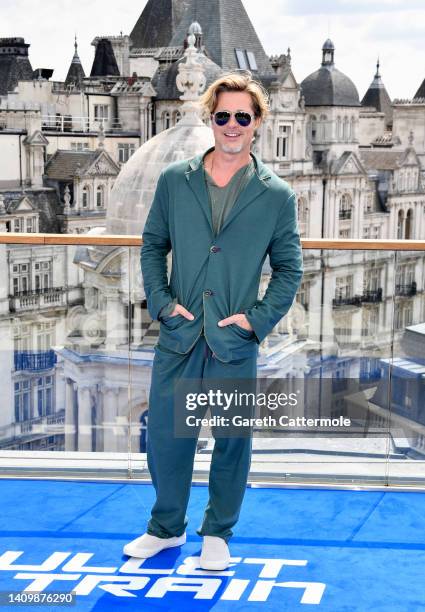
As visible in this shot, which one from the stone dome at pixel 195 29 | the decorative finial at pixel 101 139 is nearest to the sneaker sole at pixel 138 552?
the decorative finial at pixel 101 139

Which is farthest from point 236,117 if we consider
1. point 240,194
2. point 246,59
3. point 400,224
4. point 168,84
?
point 400,224

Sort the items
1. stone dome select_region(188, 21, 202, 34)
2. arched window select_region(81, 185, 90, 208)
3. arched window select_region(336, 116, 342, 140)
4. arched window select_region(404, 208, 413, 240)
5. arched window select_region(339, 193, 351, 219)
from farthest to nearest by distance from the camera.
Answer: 1. arched window select_region(404, 208, 413, 240)
2. arched window select_region(336, 116, 342, 140)
3. arched window select_region(339, 193, 351, 219)
4. stone dome select_region(188, 21, 202, 34)
5. arched window select_region(81, 185, 90, 208)

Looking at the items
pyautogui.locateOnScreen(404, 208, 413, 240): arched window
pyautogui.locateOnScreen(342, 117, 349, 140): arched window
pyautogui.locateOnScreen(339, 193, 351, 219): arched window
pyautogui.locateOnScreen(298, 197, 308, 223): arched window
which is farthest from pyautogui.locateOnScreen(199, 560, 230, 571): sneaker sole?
pyautogui.locateOnScreen(404, 208, 413, 240): arched window

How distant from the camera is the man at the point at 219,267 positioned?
2.87 m

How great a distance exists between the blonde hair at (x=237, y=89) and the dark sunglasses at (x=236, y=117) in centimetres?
4

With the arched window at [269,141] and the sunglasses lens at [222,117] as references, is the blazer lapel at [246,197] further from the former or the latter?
the arched window at [269,141]

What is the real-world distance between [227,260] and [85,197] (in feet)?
100

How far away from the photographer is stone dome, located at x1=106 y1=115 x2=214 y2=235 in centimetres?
1338

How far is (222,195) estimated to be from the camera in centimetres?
292

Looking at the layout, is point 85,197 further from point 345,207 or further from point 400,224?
point 400,224

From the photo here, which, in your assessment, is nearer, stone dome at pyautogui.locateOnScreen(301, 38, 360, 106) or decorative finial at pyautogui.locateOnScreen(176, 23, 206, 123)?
decorative finial at pyautogui.locateOnScreen(176, 23, 206, 123)

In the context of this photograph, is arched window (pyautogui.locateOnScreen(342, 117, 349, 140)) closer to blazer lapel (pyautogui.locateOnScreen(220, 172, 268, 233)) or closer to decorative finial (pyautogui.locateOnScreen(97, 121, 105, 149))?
decorative finial (pyautogui.locateOnScreen(97, 121, 105, 149))

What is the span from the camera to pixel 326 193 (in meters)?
41.9

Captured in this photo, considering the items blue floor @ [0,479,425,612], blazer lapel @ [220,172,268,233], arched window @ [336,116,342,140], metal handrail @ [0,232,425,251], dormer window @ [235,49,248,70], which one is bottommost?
blue floor @ [0,479,425,612]
